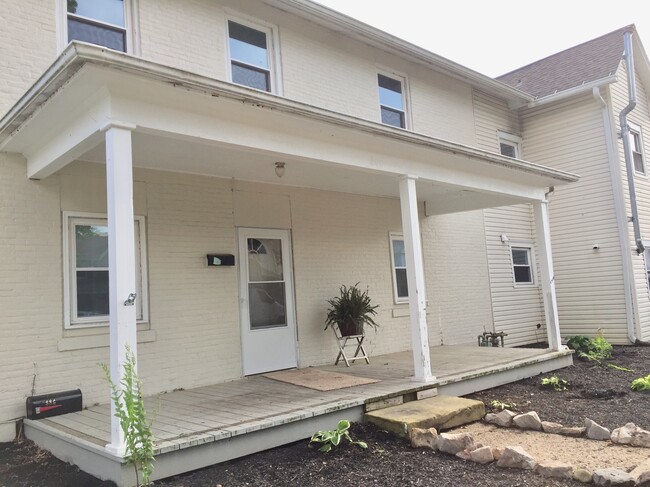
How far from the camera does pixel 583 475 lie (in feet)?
12.1

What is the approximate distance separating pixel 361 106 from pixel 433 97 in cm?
216

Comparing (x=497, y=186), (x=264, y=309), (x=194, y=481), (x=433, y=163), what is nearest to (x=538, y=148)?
(x=497, y=186)

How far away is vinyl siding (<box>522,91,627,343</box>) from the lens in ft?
37.1

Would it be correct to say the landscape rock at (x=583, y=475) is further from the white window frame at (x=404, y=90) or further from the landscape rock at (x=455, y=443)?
the white window frame at (x=404, y=90)

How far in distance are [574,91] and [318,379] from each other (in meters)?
9.28

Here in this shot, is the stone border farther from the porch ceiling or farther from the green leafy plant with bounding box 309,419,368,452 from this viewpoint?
the porch ceiling

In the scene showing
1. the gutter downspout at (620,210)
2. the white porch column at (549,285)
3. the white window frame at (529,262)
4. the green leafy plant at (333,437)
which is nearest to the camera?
the green leafy plant at (333,437)

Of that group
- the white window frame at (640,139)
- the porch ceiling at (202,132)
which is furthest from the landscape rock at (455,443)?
the white window frame at (640,139)

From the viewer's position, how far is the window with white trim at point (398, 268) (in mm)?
9141

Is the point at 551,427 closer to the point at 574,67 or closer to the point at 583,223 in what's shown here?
the point at 583,223

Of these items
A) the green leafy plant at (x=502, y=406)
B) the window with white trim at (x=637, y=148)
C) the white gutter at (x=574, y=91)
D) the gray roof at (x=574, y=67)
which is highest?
the gray roof at (x=574, y=67)

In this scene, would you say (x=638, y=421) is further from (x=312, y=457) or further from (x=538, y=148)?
(x=538, y=148)

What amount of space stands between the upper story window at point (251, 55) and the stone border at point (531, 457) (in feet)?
17.8

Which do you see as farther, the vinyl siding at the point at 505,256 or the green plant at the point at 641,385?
the vinyl siding at the point at 505,256
